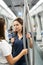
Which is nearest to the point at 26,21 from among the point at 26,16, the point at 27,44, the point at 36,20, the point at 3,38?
the point at 26,16

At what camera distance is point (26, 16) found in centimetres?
201

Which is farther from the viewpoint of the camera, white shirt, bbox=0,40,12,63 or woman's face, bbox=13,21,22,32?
woman's face, bbox=13,21,22,32

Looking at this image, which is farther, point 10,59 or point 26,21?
A: point 26,21

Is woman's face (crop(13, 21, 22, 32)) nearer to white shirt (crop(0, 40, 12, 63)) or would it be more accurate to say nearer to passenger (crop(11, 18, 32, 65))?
passenger (crop(11, 18, 32, 65))

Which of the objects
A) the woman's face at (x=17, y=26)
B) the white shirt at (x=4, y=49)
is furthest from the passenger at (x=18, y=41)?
the white shirt at (x=4, y=49)

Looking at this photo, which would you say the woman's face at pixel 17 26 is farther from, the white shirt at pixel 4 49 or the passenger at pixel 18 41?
the white shirt at pixel 4 49

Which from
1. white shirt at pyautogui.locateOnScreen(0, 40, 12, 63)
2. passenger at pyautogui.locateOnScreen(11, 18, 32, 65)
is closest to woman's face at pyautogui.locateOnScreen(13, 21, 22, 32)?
passenger at pyautogui.locateOnScreen(11, 18, 32, 65)

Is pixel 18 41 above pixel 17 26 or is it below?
below

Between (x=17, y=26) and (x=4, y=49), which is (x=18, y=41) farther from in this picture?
(x=4, y=49)

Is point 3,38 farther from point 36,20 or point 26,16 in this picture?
point 36,20

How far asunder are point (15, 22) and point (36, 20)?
31.3ft

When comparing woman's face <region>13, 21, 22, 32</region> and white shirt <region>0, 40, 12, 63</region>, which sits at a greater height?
woman's face <region>13, 21, 22, 32</region>

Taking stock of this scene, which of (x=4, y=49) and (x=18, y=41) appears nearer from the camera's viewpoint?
(x=4, y=49)

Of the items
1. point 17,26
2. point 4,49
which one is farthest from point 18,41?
point 4,49
